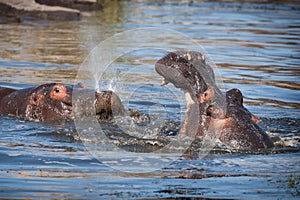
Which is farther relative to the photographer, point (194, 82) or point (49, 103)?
point (49, 103)

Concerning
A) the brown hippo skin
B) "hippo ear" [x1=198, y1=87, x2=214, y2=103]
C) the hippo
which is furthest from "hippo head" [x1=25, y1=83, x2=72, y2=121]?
"hippo ear" [x1=198, y1=87, x2=214, y2=103]

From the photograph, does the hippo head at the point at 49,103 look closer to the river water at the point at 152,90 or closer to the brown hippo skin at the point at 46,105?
the brown hippo skin at the point at 46,105

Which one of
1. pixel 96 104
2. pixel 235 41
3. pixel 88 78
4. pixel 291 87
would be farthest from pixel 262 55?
pixel 96 104

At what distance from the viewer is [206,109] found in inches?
253

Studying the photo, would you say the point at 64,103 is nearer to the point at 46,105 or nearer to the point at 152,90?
the point at 46,105

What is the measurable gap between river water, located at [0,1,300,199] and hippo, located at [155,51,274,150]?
0.20 meters

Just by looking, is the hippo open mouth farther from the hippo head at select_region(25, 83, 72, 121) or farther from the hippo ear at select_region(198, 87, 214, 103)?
the hippo head at select_region(25, 83, 72, 121)

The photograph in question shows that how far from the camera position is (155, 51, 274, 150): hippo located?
6.33m

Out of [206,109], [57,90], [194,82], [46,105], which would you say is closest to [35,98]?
[46,105]

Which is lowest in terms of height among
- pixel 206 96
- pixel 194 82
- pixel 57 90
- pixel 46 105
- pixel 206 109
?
pixel 46 105

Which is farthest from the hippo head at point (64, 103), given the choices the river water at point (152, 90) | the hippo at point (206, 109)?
the hippo at point (206, 109)

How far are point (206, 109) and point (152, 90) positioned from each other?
367cm

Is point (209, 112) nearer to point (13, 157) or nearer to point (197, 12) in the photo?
point (13, 157)

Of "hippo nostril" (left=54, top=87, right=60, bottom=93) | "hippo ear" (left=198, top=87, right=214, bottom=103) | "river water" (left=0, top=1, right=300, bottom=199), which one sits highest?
"hippo ear" (left=198, top=87, right=214, bottom=103)
